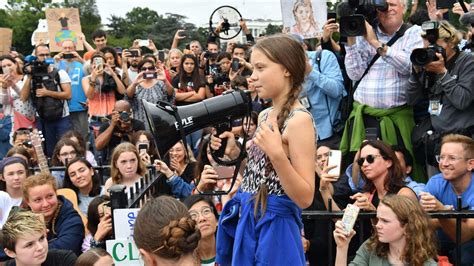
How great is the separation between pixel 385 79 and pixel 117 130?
330 centimetres

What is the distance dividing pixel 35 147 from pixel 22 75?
334 centimetres

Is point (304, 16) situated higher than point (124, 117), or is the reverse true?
point (304, 16)

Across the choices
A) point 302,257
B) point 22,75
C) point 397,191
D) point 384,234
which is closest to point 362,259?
point 384,234

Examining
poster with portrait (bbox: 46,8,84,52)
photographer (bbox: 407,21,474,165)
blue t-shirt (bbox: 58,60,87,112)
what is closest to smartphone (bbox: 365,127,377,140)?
photographer (bbox: 407,21,474,165)

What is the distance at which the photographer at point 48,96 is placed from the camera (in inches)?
342

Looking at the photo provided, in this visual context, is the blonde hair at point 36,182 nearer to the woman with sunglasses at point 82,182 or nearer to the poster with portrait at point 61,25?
the woman with sunglasses at point 82,182

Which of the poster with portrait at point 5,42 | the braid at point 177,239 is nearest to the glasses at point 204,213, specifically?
the braid at point 177,239

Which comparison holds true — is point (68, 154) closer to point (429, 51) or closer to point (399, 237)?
point (429, 51)

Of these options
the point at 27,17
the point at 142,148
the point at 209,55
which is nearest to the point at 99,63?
A: the point at 209,55

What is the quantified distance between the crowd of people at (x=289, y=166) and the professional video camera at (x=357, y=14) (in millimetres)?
63

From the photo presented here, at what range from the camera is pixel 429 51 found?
4.90 m

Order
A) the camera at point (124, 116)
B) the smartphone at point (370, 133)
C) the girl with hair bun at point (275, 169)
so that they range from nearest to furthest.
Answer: the girl with hair bun at point (275, 169), the smartphone at point (370, 133), the camera at point (124, 116)

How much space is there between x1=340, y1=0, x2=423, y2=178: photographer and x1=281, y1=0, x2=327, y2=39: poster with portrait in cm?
153

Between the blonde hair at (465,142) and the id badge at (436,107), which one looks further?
the id badge at (436,107)
